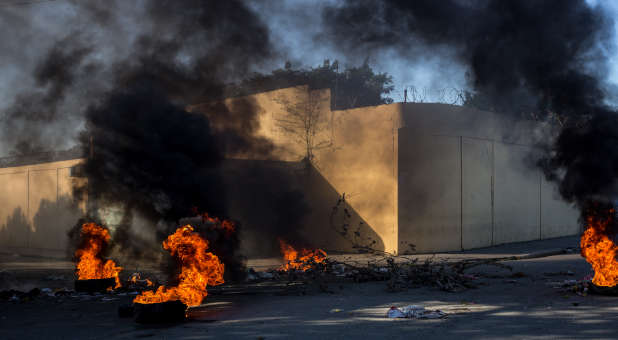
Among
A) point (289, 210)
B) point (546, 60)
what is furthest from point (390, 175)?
point (546, 60)

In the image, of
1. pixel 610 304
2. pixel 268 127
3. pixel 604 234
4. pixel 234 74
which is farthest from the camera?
pixel 268 127

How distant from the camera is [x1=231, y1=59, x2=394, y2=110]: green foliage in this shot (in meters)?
15.0

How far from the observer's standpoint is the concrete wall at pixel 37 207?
818 inches

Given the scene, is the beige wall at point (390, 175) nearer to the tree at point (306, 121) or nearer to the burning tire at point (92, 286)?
the tree at point (306, 121)

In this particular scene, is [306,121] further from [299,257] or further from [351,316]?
[351,316]

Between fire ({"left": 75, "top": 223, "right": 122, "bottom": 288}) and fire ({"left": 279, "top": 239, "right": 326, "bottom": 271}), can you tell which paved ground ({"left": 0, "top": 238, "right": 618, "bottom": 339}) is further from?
fire ({"left": 279, "top": 239, "right": 326, "bottom": 271})

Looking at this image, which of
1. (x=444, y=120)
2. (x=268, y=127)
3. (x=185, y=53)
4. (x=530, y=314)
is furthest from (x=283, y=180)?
(x=530, y=314)

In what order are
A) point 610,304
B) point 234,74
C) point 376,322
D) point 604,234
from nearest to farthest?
point 376,322 → point 610,304 → point 604,234 → point 234,74

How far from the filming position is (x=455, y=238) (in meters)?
17.1

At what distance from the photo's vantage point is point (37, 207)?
22516mm

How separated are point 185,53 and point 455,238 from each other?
1063 cm

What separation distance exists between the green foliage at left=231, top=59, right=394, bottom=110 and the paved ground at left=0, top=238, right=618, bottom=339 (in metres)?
6.94

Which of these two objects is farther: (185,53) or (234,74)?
(234,74)

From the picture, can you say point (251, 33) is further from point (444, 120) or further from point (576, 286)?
point (576, 286)
